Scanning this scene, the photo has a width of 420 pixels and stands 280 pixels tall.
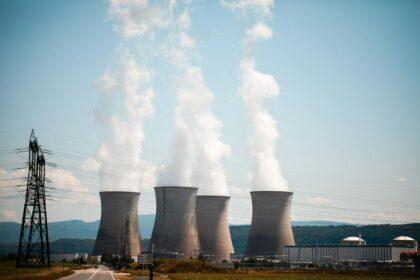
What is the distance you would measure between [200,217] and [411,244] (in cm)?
2949

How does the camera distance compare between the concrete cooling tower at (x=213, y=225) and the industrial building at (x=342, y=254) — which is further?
the industrial building at (x=342, y=254)

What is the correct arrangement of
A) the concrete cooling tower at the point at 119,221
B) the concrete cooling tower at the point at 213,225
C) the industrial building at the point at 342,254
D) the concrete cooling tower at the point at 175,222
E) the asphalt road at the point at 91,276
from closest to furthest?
the asphalt road at the point at 91,276
the concrete cooling tower at the point at 175,222
the concrete cooling tower at the point at 119,221
the concrete cooling tower at the point at 213,225
the industrial building at the point at 342,254

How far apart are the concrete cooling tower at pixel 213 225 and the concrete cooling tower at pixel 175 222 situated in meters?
3.30

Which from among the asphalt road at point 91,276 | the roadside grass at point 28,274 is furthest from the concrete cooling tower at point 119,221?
the roadside grass at point 28,274

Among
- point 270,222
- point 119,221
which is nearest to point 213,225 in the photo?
point 270,222

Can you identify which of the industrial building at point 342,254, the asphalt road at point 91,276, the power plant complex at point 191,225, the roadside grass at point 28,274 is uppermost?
the power plant complex at point 191,225

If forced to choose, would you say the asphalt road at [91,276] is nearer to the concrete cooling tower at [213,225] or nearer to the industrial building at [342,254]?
the concrete cooling tower at [213,225]

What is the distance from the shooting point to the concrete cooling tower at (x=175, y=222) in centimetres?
5062

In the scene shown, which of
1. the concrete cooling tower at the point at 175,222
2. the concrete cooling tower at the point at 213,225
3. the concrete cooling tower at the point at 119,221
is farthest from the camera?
the concrete cooling tower at the point at 213,225

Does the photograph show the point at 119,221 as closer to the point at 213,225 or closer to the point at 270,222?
the point at 213,225

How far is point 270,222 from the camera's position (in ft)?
167

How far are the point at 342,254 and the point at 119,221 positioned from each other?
3019 centimetres

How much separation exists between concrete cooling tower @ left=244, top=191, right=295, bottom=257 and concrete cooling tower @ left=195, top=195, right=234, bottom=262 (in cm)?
401

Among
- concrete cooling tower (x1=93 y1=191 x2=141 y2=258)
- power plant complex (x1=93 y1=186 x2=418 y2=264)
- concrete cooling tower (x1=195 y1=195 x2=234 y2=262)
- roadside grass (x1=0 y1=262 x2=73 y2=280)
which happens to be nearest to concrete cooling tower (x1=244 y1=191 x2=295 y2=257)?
power plant complex (x1=93 y1=186 x2=418 y2=264)
